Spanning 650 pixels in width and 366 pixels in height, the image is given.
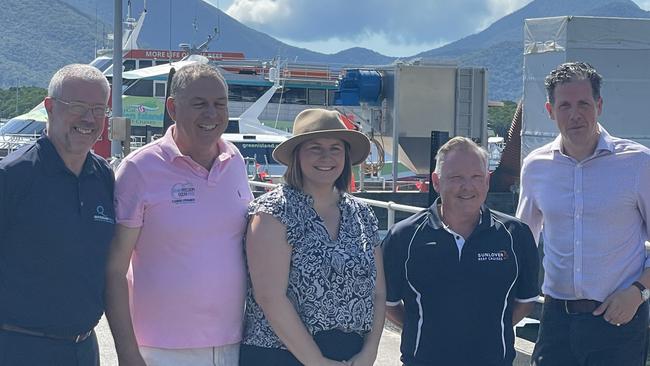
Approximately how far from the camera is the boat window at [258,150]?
22.6 metres

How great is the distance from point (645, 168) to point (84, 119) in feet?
8.44

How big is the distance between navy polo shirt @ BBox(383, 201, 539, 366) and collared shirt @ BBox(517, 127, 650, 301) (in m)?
0.29

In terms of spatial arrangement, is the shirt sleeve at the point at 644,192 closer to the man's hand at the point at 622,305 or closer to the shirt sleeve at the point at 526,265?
the man's hand at the point at 622,305

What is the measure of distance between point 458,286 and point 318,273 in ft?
2.07

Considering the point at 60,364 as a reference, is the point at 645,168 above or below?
above

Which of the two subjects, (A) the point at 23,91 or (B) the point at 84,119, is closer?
(B) the point at 84,119

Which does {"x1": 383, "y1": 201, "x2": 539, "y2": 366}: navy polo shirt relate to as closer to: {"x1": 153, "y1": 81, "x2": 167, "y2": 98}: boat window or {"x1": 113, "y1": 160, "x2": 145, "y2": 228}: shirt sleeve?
{"x1": 113, "y1": 160, "x2": 145, "y2": 228}: shirt sleeve

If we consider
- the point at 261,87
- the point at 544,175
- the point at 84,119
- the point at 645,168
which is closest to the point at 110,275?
the point at 84,119

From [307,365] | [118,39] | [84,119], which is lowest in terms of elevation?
[307,365]

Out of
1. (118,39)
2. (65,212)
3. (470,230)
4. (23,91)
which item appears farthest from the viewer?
(23,91)

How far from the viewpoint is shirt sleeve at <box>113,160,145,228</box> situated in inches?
158

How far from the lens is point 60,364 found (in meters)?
3.85

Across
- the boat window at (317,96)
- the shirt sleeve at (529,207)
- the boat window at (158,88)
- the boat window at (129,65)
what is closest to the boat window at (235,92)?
the boat window at (158,88)

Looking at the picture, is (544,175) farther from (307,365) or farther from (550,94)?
(307,365)
